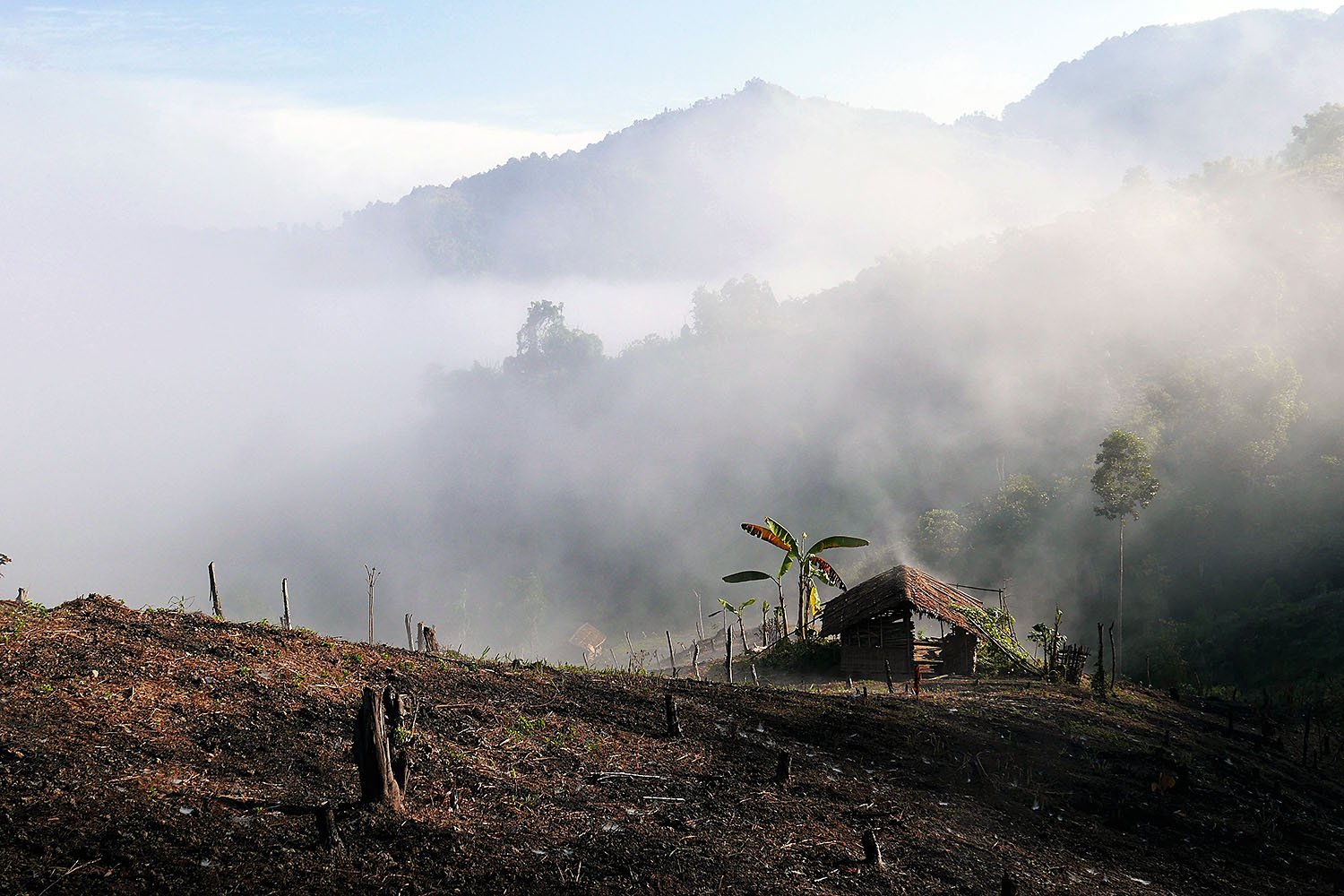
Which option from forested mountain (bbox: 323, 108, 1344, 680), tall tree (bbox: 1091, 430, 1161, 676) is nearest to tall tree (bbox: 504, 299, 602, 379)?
forested mountain (bbox: 323, 108, 1344, 680)

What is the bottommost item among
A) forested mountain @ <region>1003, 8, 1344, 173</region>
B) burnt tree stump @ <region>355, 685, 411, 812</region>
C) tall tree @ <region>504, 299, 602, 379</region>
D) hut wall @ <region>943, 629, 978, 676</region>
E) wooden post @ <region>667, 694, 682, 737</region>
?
hut wall @ <region>943, 629, 978, 676</region>

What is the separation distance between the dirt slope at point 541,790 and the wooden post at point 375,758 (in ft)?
0.58

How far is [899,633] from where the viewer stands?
2327cm

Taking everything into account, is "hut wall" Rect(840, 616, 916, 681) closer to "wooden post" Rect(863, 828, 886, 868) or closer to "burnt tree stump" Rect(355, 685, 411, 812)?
"wooden post" Rect(863, 828, 886, 868)

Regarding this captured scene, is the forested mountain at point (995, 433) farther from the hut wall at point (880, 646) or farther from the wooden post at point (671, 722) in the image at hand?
the wooden post at point (671, 722)

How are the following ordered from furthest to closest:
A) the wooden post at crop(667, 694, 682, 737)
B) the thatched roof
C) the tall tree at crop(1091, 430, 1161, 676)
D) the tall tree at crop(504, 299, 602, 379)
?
the tall tree at crop(504, 299, 602, 379) → the tall tree at crop(1091, 430, 1161, 676) → the thatched roof → the wooden post at crop(667, 694, 682, 737)

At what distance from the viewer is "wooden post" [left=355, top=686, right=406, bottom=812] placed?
673 centimetres

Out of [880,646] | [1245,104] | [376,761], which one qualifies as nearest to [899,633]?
[880,646]

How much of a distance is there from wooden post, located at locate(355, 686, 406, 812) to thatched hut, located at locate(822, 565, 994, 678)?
17232 millimetres

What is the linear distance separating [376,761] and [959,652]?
19.9 m

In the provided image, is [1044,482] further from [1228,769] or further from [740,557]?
[1228,769]

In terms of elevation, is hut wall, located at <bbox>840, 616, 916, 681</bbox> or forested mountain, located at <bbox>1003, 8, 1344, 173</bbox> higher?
forested mountain, located at <bbox>1003, 8, 1344, 173</bbox>

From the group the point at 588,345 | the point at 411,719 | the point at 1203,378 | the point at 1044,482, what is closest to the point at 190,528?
the point at 588,345

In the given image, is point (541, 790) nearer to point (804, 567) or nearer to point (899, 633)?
point (899, 633)
